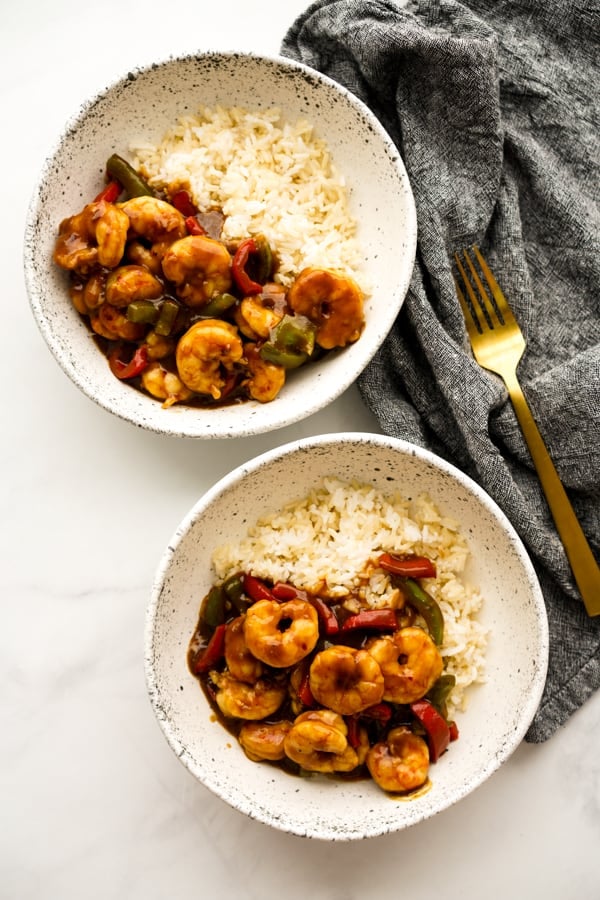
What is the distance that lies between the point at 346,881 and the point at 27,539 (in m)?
1.73

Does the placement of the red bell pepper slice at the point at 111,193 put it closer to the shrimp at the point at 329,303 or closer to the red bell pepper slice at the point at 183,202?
the red bell pepper slice at the point at 183,202

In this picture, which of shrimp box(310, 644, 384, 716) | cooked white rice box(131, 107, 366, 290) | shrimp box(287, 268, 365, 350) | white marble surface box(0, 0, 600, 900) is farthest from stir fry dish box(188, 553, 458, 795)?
cooked white rice box(131, 107, 366, 290)

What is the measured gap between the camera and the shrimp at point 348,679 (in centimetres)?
256

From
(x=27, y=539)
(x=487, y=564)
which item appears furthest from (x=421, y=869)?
(x=27, y=539)

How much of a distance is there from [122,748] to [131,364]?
1.42 meters

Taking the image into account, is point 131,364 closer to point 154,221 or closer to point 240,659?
point 154,221

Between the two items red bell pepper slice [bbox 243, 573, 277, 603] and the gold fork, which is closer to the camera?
red bell pepper slice [bbox 243, 573, 277, 603]

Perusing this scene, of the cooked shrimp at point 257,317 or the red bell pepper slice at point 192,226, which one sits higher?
the red bell pepper slice at point 192,226

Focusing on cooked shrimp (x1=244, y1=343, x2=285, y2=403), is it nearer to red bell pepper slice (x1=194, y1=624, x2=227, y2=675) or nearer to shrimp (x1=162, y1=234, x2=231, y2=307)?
shrimp (x1=162, y1=234, x2=231, y2=307)

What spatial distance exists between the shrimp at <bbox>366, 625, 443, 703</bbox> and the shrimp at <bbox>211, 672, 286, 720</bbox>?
1.15ft

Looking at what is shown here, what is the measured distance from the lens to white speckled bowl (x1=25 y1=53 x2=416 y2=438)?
2.77m

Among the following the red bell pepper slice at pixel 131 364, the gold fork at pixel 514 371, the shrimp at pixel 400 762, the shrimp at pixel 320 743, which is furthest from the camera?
the gold fork at pixel 514 371

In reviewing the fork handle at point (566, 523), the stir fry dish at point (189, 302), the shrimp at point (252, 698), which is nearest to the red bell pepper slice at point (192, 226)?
the stir fry dish at point (189, 302)

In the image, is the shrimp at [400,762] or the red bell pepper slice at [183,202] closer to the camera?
the shrimp at [400,762]
